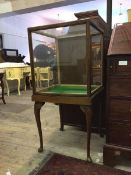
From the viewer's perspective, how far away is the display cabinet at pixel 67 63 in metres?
1.80

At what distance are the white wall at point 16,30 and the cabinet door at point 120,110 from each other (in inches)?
235

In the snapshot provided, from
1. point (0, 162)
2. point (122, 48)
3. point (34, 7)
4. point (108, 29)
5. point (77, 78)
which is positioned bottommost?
point (0, 162)

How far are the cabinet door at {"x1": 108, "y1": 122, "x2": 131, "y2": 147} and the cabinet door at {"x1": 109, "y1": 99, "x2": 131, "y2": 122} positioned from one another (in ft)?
0.19

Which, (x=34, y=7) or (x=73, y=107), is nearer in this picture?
(x=73, y=107)

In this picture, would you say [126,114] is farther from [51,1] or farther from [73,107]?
[51,1]

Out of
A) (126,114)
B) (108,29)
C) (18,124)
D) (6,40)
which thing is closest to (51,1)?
(6,40)

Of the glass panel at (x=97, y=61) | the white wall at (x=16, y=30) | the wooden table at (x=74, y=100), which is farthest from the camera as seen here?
the white wall at (x=16, y=30)

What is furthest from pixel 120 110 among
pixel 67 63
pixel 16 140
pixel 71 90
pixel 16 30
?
pixel 16 30

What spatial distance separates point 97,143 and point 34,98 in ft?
3.09

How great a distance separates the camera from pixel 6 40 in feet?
22.3

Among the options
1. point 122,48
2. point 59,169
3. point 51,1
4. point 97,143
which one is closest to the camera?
point 122,48

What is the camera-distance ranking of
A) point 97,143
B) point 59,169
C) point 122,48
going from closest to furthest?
point 122,48
point 59,169
point 97,143

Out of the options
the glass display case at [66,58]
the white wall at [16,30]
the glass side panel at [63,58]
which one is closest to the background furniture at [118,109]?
the glass display case at [66,58]

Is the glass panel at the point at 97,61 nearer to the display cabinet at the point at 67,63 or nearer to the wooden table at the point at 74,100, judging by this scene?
the display cabinet at the point at 67,63
